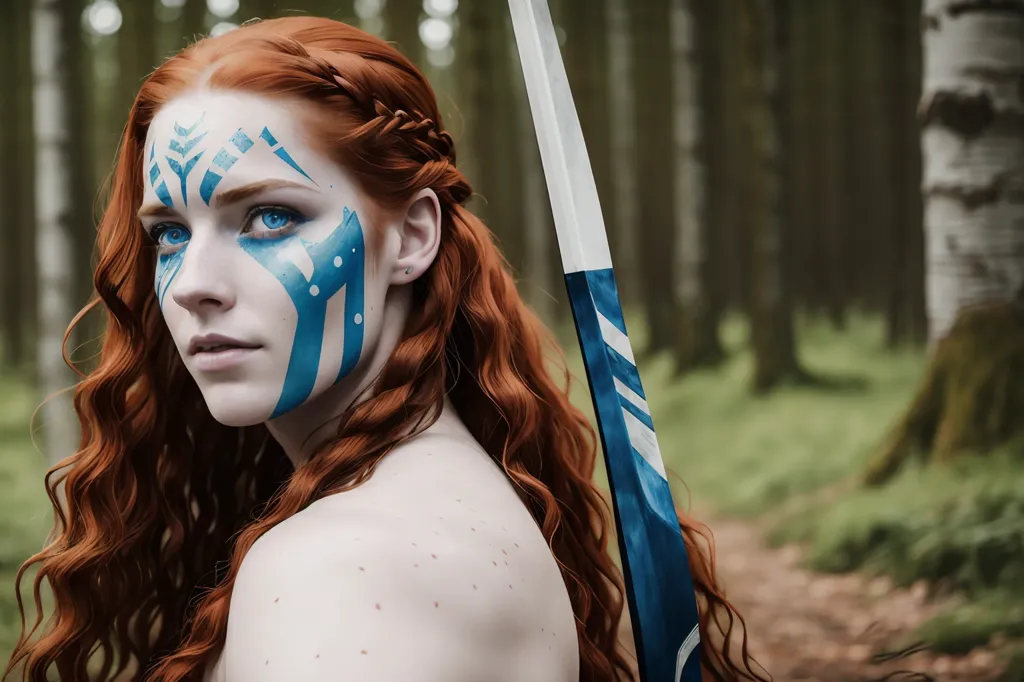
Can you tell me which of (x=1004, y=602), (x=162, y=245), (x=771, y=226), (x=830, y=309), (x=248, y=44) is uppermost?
(x=248, y=44)

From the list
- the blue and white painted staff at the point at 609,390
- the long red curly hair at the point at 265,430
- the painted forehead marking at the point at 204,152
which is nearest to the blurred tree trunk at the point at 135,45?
the long red curly hair at the point at 265,430

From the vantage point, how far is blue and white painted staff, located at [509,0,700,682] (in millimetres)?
855

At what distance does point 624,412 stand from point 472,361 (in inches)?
9.5

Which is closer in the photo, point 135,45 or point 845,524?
point 845,524

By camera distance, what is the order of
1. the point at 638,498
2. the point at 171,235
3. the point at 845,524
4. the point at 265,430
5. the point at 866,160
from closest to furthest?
1. the point at 638,498
2. the point at 171,235
3. the point at 265,430
4. the point at 845,524
5. the point at 866,160

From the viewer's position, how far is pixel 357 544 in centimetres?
71

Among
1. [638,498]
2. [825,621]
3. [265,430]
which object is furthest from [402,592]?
[825,621]

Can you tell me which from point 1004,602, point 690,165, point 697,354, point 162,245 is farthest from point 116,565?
point 690,165

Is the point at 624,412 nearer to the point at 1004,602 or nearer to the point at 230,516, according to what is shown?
the point at 230,516

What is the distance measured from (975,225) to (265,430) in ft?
6.02

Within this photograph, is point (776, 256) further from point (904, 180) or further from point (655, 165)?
point (655, 165)

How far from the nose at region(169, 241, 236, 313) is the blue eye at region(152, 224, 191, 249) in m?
0.06

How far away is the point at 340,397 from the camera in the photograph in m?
0.99

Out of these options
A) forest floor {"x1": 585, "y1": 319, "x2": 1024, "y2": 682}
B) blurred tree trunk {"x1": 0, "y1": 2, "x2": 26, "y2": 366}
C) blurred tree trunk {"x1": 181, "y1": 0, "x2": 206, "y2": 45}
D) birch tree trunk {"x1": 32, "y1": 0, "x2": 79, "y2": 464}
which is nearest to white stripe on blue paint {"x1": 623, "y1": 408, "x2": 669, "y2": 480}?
forest floor {"x1": 585, "y1": 319, "x2": 1024, "y2": 682}
